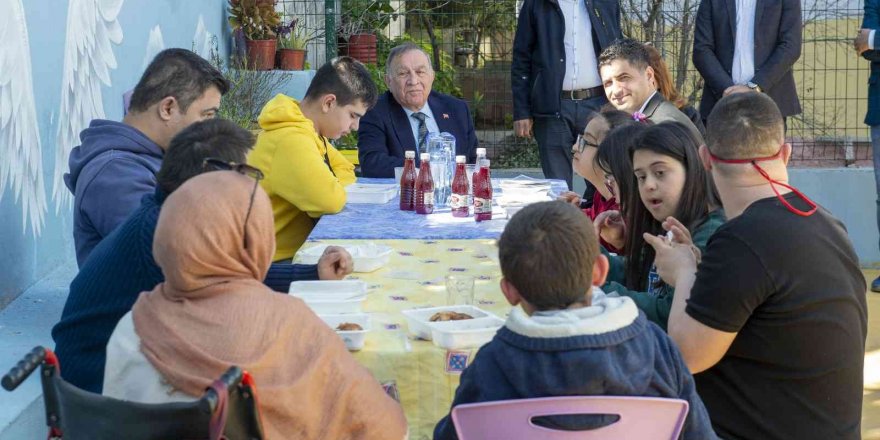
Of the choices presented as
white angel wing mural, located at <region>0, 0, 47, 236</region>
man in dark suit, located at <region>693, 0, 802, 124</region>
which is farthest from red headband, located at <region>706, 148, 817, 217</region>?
man in dark suit, located at <region>693, 0, 802, 124</region>

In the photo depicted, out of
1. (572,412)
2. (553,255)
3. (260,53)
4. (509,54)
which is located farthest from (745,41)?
(572,412)

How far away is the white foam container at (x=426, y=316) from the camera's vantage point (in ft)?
8.92

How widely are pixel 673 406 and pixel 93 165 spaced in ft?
7.48

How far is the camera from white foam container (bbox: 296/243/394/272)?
11.5 feet

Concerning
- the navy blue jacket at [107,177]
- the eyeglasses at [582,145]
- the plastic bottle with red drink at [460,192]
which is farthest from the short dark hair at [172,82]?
the eyeglasses at [582,145]

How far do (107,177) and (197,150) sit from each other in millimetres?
861

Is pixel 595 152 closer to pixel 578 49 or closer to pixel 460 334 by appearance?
pixel 460 334

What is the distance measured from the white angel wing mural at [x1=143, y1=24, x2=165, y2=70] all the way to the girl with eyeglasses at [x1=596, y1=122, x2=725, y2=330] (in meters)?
3.71

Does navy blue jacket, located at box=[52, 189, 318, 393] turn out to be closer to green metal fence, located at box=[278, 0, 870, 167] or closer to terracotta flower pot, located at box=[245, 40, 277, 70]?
terracotta flower pot, located at box=[245, 40, 277, 70]

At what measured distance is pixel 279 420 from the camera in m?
2.22

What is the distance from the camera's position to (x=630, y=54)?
5.59m

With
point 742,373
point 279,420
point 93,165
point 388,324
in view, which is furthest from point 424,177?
point 279,420

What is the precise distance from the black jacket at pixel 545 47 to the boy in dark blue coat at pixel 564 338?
5030 millimetres

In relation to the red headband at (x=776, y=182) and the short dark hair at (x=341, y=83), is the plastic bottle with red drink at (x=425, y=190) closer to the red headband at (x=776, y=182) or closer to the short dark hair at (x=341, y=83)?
the short dark hair at (x=341, y=83)
